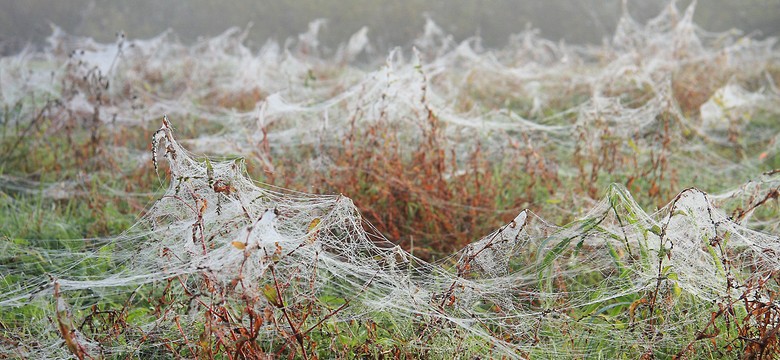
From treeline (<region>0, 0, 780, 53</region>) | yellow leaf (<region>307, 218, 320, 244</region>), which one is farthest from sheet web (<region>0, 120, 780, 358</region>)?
treeline (<region>0, 0, 780, 53</region>)

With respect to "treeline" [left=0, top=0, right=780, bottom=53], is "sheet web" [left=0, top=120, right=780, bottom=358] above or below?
below

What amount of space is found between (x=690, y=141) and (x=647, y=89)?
1417 millimetres

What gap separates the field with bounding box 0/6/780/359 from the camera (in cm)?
187

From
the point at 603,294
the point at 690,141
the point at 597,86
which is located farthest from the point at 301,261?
the point at 597,86

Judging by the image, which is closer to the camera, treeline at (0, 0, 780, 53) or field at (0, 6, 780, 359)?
field at (0, 6, 780, 359)

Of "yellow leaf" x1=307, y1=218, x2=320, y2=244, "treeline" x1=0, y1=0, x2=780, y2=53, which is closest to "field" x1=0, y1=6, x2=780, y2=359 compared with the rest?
"yellow leaf" x1=307, y1=218, x2=320, y2=244

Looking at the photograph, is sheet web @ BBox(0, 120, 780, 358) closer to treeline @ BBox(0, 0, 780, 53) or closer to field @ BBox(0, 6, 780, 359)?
field @ BBox(0, 6, 780, 359)

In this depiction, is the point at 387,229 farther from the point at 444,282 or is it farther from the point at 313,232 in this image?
the point at 313,232

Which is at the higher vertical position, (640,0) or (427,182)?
(640,0)

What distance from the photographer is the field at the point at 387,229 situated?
1.87 m

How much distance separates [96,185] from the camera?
12.1ft

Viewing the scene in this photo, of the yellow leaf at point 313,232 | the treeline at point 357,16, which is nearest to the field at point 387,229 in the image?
the yellow leaf at point 313,232

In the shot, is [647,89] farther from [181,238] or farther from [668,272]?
[181,238]

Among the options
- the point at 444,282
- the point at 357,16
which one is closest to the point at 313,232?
the point at 444,282
